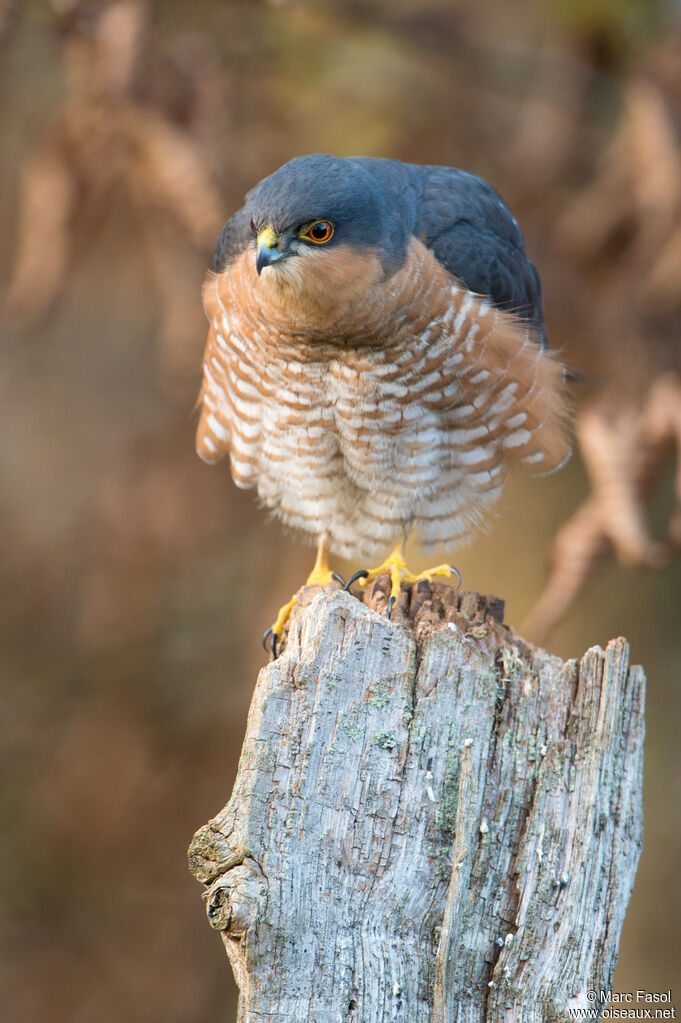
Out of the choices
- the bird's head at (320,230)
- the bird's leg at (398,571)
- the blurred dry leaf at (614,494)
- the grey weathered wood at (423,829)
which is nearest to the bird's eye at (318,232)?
A: the bird's head at (320,230)

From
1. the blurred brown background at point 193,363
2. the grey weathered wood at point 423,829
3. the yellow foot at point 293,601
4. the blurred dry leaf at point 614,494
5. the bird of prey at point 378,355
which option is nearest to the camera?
the grey weathered wood at point 423,829

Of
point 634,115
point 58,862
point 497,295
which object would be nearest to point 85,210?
point 497,295

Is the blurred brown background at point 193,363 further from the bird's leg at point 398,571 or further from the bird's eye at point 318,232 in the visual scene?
the bird's eye at point 318,232

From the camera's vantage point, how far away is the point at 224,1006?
732cm

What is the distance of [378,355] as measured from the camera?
3900 mm

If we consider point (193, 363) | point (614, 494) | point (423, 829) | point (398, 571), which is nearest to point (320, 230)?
point (398, 571)

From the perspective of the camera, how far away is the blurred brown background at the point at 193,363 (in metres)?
4.83

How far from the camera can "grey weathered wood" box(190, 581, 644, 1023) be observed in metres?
2.54

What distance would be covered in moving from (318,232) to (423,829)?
6.88 ft

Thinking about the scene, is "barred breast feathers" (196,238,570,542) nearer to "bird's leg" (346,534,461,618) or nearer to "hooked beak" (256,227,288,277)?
"hooked beak" (256,227,288,277)

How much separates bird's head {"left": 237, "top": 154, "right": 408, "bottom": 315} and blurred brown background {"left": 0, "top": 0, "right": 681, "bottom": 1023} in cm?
111

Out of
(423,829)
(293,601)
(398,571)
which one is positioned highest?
(398,571)
